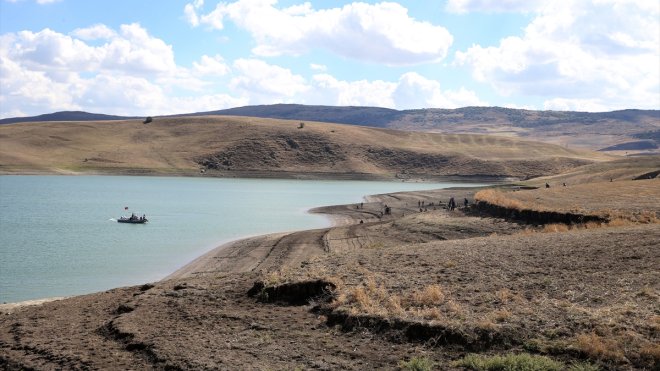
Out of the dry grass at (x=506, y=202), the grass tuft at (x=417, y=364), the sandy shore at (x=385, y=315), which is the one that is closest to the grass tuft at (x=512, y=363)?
the sandy shore at (x=385, y=315)

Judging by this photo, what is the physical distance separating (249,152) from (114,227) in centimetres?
9896

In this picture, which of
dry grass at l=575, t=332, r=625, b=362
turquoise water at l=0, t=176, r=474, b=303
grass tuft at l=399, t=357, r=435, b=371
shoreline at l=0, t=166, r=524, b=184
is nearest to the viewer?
dry grass at l=575, t=332, r=625, b=362

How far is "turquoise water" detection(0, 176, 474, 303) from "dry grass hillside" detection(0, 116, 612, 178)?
3495 cm

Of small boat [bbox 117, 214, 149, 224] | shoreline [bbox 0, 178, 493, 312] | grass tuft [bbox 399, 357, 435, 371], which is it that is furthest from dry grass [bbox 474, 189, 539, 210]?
small boat [bbox 117, 214, 149, 224]

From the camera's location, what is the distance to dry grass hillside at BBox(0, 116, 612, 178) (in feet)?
442

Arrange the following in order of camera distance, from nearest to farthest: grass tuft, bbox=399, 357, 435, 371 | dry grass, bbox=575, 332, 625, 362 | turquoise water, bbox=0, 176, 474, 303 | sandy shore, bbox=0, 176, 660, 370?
dry grass, bbox=575, 332, 625, 362, grass tuft, bbox=399, 357, 435, 371, sandy shore, bbox=0, 176, 660, 370, turquoise water, bbox=0, 176, 474, 303

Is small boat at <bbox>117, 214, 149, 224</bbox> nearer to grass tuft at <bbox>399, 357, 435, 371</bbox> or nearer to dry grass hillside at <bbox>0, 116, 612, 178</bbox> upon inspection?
grass tuft at <bbox>399, 357, 435, 371</bbox>

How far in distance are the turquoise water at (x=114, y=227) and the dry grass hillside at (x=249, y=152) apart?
34.9 meters

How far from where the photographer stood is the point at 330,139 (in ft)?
537

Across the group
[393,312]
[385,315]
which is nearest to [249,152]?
[393,312]

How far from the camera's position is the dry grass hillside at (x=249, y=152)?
135 metres

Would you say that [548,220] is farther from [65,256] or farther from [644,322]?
[65,256]

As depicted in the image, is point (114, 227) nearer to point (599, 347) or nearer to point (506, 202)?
point (506, 202)

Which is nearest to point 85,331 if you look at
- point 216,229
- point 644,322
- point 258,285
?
point 258,285
